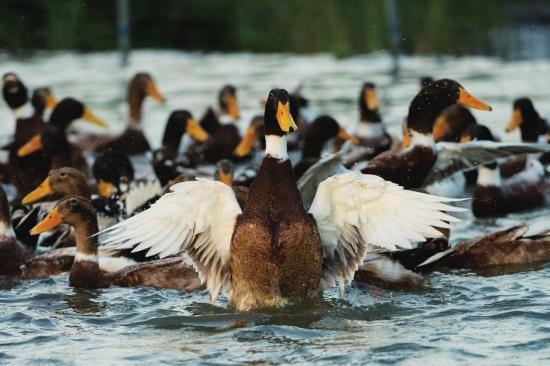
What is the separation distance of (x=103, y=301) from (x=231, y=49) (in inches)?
654

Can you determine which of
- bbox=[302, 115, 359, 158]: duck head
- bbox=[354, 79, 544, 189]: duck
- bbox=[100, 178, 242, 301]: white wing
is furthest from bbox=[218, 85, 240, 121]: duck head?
bbox=[100, 178, 242, 301]: white wing

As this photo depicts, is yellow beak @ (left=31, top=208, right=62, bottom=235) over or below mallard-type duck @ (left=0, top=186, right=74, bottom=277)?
over

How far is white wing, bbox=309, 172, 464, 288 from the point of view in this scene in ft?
24.3

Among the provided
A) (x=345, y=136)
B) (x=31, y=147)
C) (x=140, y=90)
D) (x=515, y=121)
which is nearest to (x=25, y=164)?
(x=31, y=147)

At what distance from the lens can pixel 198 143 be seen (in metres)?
15.1

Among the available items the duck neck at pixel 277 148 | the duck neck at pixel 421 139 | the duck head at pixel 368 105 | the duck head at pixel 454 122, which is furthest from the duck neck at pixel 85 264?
the duck head at pixel 368 105

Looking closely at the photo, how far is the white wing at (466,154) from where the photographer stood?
31.6 ft

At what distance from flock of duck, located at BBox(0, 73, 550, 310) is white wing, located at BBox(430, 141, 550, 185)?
0.04 ft

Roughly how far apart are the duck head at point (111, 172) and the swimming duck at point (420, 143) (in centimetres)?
247

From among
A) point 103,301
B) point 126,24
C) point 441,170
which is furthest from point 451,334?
point 126,24

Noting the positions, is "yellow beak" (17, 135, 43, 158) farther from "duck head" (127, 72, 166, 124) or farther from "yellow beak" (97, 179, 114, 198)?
"duck head" (127, 72, 166, 124)

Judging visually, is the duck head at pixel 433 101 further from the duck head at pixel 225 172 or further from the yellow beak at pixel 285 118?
the yellow beak at pixel 285 118

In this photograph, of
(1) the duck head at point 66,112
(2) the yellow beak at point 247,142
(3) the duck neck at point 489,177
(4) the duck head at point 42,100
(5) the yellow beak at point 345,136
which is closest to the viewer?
(3) the duck neck at point 489,177

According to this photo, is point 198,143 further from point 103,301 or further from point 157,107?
point 103,301
